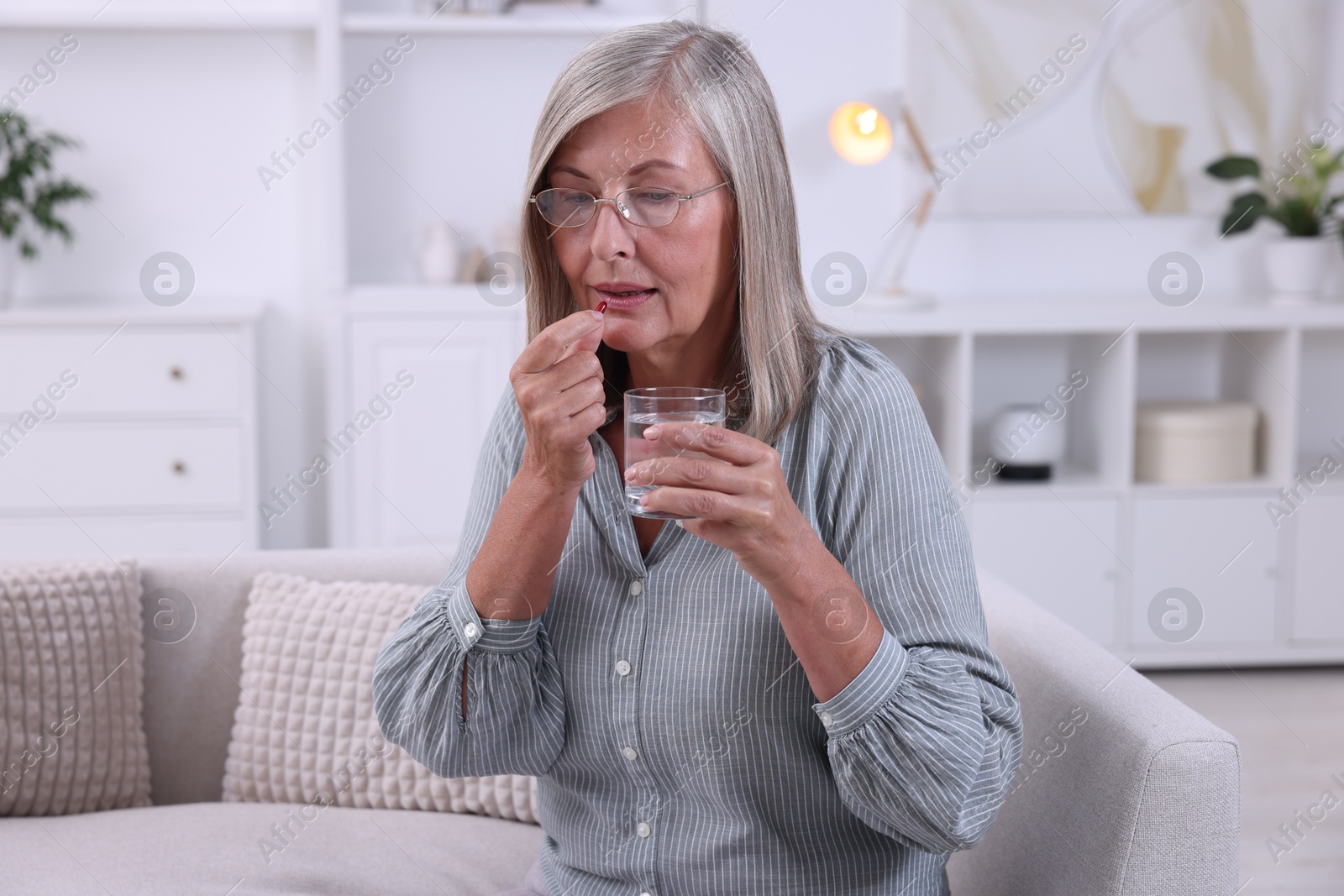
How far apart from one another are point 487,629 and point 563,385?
0.28 m

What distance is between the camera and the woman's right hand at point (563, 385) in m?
1.15

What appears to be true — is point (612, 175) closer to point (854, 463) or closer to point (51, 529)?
point (854, 463)

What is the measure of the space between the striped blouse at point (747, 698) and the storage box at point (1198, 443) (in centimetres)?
247

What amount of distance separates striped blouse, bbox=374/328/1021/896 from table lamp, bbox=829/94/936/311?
2160 mm

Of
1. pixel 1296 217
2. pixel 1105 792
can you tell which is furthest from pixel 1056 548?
pixel 1105 792

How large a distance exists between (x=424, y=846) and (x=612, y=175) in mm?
987

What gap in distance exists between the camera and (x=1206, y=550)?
3506mm

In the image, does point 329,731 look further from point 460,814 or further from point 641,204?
point 641,204

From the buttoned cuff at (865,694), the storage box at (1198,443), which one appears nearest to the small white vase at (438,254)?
the storage box at (1198,443)

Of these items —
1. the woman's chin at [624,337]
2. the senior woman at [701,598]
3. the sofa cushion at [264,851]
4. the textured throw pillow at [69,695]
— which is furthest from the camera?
the textured throw pillow at [69,695]

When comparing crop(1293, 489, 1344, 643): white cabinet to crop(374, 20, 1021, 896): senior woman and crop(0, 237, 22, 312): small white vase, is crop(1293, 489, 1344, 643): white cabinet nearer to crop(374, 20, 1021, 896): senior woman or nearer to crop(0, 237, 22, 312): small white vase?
crop(374, 20, 1021, 896): senior woman

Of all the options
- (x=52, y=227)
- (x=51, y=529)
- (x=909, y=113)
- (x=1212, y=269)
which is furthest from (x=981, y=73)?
(x=51, y=529)

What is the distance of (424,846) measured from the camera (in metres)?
1.68

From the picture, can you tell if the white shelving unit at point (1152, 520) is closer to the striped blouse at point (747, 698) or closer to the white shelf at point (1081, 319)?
the white shelf at point (1081, 319)
